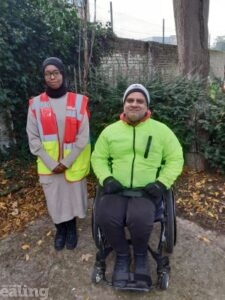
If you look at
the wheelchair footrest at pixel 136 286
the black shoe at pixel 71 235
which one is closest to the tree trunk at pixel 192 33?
the black shoe at pixel 71 235

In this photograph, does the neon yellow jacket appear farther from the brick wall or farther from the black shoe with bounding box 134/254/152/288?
the brick wall

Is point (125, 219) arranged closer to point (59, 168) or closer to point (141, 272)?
point (141, 272)

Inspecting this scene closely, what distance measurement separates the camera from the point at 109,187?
2.57 meters

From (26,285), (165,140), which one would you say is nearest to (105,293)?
(26,285)

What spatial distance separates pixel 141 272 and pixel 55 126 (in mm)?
1384

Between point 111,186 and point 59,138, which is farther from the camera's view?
point 59,138

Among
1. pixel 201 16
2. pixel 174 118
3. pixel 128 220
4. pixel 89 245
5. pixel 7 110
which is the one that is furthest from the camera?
pixel 201 16

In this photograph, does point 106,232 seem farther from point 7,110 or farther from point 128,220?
point 7,110

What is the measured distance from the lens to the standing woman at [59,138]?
111 inches

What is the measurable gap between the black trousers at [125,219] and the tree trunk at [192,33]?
17.2ft

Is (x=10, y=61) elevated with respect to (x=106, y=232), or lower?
elevated

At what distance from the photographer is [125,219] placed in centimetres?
254

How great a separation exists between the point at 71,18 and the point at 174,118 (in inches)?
98.9

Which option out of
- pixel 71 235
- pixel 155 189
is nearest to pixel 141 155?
pixel 155 189
